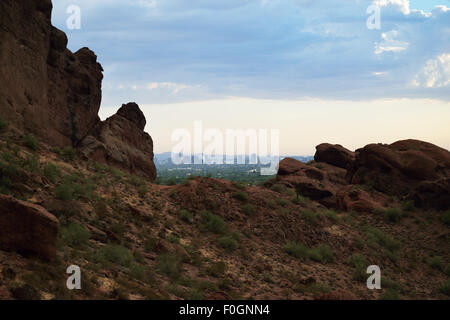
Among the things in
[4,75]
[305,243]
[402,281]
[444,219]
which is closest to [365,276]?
[402,281]

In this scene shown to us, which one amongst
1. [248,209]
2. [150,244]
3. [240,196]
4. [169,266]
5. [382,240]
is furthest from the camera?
[382,240]

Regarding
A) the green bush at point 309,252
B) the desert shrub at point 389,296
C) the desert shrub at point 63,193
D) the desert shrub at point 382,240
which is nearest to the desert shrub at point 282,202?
the green bush at point 309,252

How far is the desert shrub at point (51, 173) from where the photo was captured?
1407 centimetres

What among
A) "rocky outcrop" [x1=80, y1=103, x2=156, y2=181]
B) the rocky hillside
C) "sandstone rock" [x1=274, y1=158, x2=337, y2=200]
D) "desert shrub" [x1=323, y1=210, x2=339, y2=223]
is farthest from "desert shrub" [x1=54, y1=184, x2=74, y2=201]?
"sandstone rock" [x1=274, y1=158, x2=337, y2=200]

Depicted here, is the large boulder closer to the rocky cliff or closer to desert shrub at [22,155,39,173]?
the rocky cliff

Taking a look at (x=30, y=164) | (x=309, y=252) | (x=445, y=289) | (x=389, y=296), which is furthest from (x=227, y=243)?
(x=445, y=289)

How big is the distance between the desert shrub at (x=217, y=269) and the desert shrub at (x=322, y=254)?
6063 millimetres

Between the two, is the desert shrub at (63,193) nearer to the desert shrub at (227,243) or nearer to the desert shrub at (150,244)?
the desert shrub at (150,244)

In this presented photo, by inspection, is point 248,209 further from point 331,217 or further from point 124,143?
point 124,143

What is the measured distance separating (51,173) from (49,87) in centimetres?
1009

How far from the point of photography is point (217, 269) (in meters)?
13.0

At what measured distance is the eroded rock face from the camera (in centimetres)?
1844
